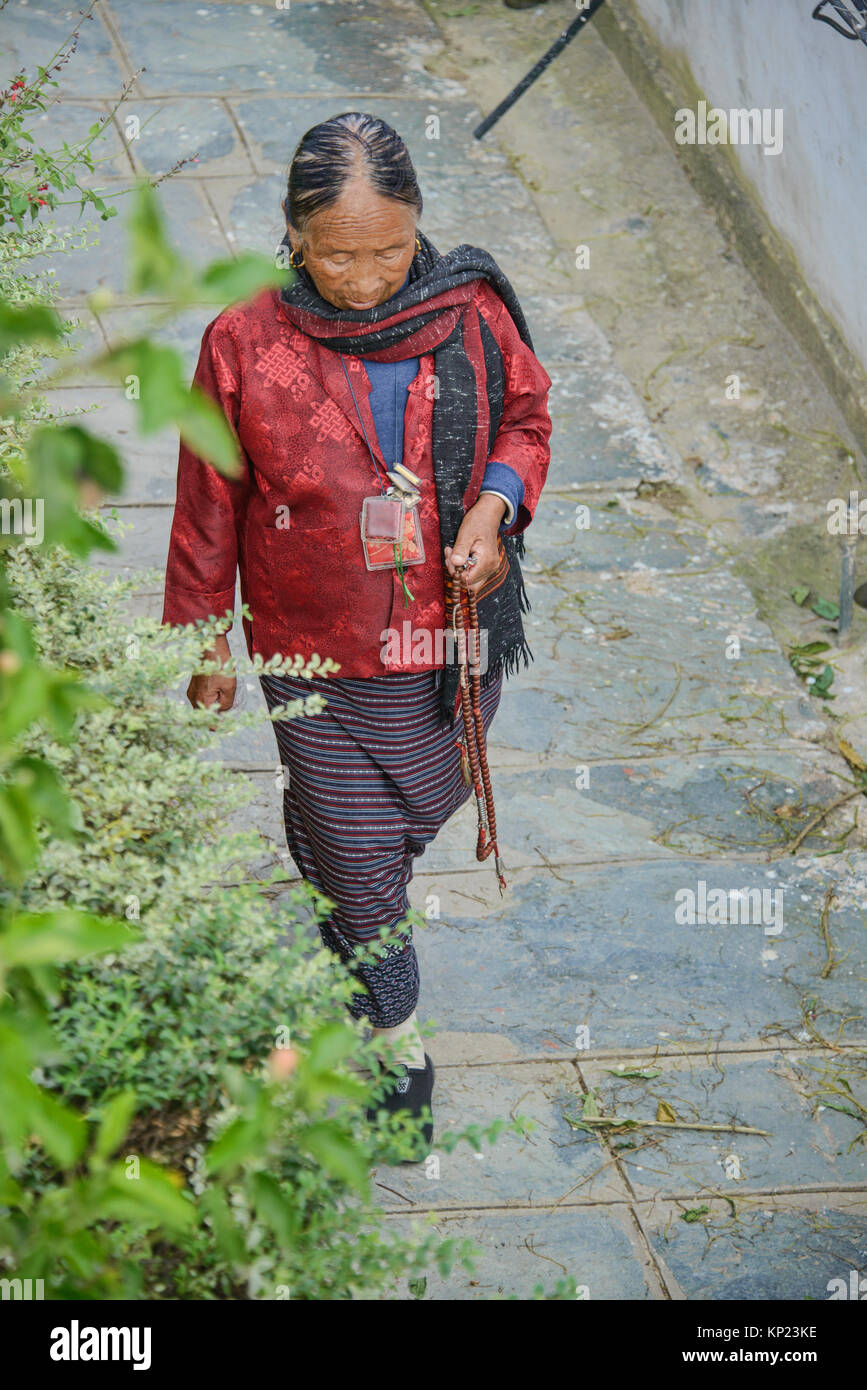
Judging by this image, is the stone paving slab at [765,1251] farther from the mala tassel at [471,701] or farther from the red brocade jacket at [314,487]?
the red brocade jacket at [314,487]

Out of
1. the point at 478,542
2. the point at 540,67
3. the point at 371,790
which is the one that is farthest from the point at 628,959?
the point at 540,67

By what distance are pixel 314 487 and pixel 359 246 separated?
1.30 ft

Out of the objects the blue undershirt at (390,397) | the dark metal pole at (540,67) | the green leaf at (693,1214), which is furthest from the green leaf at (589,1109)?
the dark metal pole at (540,67)

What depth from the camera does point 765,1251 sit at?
270cm

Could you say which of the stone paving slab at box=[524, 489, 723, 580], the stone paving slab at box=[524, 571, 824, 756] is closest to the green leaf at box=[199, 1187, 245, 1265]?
the stone paving slab at box=[524, 571, 824, 756]

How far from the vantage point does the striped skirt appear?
2639 millimetres

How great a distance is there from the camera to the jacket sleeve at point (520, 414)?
259 centimetres

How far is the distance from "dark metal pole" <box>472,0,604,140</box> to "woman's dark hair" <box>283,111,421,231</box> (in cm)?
403

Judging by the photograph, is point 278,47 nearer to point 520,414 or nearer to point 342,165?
point 520,414

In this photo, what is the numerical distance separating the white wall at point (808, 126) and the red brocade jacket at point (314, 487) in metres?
2.79

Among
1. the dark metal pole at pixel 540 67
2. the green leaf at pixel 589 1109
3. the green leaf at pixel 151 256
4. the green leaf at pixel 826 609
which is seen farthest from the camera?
the dark metal pole at pixel 540 67

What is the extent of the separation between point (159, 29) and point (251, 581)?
5.23 meters

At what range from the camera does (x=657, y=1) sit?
21.8 ft
